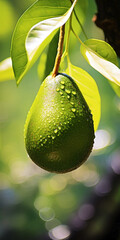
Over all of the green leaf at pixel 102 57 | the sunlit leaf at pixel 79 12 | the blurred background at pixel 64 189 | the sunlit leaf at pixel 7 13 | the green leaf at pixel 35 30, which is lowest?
the blurred background at pixel 64 189

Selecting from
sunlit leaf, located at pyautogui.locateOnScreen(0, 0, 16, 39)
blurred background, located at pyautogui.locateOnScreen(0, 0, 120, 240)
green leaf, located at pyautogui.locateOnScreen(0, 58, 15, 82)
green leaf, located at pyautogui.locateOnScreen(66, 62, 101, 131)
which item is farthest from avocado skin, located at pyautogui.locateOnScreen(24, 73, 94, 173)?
sunlit leaf, located at pyautogui.locateOnScreen(0, 0, 16, 39)

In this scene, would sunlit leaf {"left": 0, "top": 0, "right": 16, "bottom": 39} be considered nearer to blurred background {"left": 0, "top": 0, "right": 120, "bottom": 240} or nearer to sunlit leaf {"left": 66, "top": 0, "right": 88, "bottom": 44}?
blurred background {"left": 0, "top": 0, "right": 120, "bottom": 240}

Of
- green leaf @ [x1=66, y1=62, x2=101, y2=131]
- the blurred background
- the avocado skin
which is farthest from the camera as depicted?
the blurred background

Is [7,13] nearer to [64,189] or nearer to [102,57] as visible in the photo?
[64,189]

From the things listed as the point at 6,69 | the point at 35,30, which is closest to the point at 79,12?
the point at 6,69

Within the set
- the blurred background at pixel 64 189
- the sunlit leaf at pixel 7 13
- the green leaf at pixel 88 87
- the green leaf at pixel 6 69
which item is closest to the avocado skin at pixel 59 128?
the green leaf at pixel 88 87

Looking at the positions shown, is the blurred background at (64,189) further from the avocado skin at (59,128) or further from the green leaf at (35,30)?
the green leaf at (35,30)
